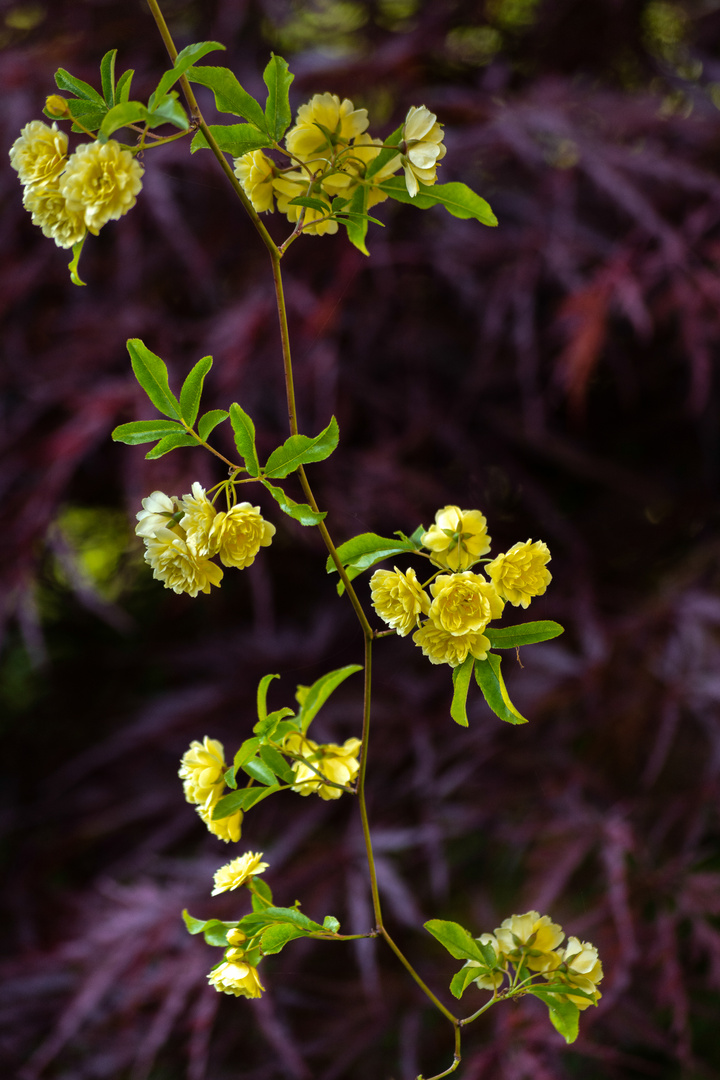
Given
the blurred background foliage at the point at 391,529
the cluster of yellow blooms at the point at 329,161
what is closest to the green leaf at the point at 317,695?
the cluster of yellow blooms at the point at 329,161

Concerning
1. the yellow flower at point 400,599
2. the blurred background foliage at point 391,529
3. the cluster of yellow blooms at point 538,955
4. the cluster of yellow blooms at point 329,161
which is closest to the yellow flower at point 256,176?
the cluster of yellow blooms at point 329,161

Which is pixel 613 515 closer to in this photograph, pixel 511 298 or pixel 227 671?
pixel 511 298

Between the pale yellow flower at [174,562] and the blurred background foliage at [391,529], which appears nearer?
the pale yellow flower at [174,562]

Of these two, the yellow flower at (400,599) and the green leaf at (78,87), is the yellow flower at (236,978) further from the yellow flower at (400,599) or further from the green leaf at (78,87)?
Result: the green leaf at (78,87)

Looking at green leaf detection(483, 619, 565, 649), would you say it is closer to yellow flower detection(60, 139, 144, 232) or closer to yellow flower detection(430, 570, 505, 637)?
yellow flower detection(430, 570, 505, 637)

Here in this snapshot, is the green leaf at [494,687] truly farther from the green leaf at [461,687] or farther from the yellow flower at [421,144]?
the yellow flower at [421,144]

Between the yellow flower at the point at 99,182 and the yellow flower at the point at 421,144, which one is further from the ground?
the yellow flower at the point at 99,182

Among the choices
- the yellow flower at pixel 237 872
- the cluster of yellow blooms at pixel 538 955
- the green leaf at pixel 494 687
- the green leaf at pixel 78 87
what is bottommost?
the cluster of yellow blooms at pixel 538 955
